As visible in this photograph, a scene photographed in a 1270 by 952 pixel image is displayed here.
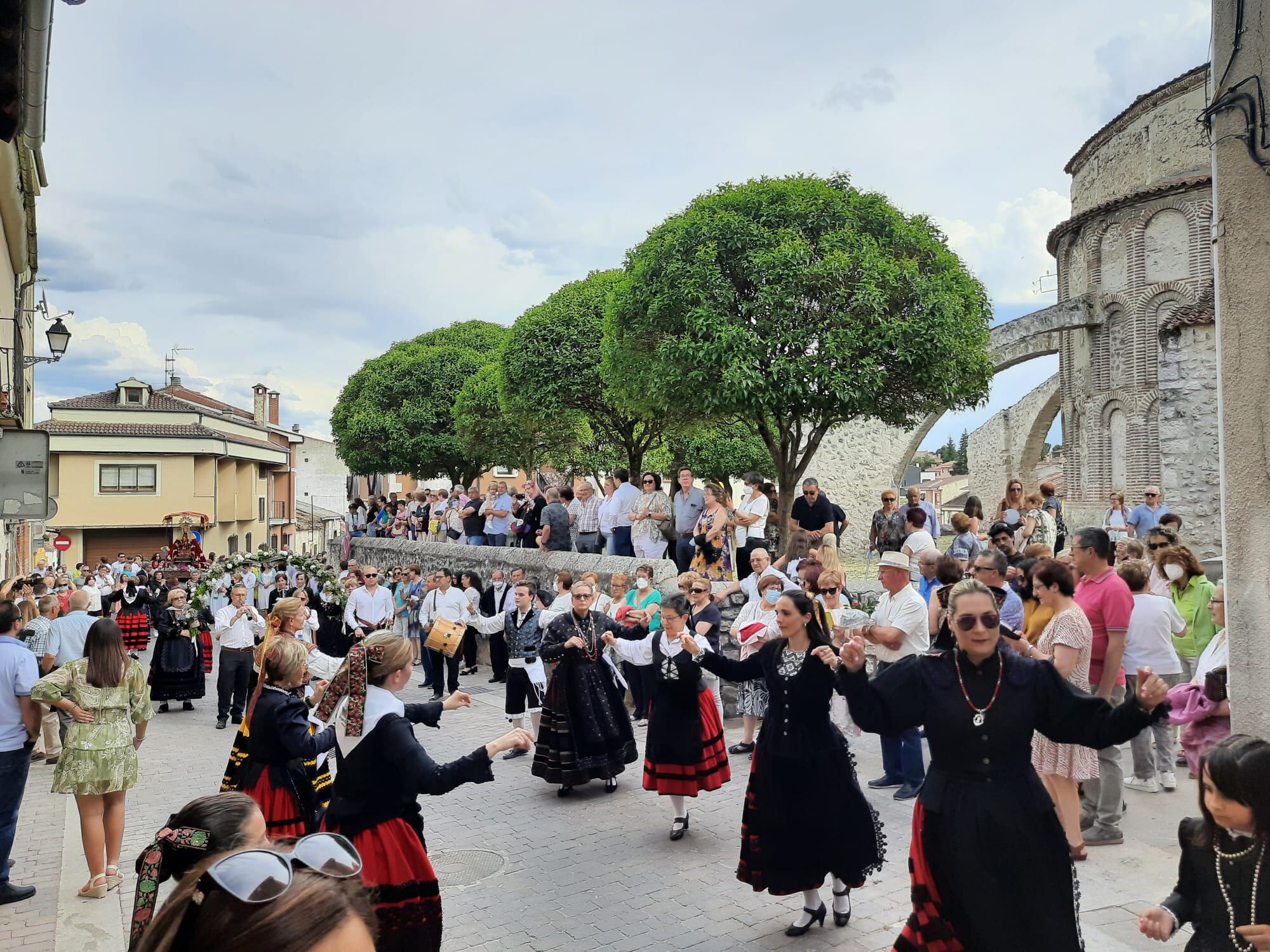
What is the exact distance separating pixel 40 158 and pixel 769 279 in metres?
9.80

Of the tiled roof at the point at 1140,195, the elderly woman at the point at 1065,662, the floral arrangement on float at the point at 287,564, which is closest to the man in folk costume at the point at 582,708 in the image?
the elderly woman at the point at 1065,662

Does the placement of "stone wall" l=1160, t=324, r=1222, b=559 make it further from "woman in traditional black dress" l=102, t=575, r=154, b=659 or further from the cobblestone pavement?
"woman in traditional black dress" l=102, t=575, r=154, b=659

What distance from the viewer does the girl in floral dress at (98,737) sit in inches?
233

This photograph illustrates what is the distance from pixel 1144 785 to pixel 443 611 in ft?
30.0

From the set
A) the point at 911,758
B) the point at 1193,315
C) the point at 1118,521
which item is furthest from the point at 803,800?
the point at 1193,315

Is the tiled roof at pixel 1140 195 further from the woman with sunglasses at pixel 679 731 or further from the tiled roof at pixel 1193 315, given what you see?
the woman with sunglasses at pixel 679 731

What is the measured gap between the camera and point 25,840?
7.55 m

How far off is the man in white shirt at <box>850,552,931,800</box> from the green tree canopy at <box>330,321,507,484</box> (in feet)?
85.9

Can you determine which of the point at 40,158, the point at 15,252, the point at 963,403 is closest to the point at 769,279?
the point at 963,403

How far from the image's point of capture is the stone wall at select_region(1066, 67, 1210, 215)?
1013 inches

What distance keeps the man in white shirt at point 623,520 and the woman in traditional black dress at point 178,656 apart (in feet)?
19.3

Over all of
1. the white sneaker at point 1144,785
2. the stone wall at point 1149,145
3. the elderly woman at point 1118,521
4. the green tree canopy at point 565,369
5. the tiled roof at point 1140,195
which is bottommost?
the white sneaker at point 1144,785

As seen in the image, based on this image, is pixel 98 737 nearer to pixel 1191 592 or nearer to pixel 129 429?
pixel 1191 592

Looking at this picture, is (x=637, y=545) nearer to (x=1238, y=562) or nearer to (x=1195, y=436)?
(x=1238, y=562)
